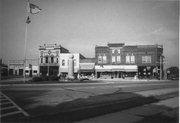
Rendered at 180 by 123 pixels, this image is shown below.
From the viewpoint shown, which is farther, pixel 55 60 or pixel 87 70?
pixel 55 60

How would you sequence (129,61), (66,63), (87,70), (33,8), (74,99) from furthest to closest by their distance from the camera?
(66,63), (87,70), (129,61), (33,8), (74,99)

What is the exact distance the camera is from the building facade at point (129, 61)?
142ft

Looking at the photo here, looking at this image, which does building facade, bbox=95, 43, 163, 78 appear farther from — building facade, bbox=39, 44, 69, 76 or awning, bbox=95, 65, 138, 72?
building facade, bbox=39, 44, 69, 76

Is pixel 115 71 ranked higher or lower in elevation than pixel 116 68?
lower

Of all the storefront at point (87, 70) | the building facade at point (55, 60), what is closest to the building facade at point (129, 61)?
the storefront at point (87, 70)

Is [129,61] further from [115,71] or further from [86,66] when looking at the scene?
[86,66]

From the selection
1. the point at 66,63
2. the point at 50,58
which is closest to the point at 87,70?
the point at 66,63

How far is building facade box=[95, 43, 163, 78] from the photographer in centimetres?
4331

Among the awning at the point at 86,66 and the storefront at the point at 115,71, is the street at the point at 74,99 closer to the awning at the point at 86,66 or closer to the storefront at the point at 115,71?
the storefront at the point at 115,71

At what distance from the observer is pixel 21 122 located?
16.9 ft

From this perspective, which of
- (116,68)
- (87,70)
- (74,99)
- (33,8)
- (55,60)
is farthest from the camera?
(55,60)

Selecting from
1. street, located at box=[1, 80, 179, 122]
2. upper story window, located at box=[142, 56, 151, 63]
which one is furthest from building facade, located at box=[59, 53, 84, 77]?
street, located at box=[1, 80, 179, 122]

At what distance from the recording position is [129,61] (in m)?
44.2

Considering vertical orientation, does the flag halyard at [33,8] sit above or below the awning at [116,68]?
above
